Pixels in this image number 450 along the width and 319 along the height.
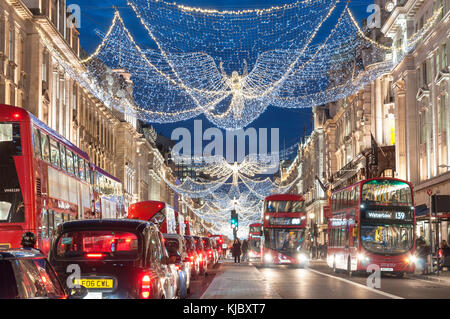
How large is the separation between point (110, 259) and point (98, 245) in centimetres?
79

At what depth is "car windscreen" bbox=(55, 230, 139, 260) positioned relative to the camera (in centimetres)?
1118

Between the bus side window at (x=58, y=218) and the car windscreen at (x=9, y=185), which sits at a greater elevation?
the car windscreen at (x=9, y=185)

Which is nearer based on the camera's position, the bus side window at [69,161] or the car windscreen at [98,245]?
the car windscreen at [98,245]

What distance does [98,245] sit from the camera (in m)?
11.8

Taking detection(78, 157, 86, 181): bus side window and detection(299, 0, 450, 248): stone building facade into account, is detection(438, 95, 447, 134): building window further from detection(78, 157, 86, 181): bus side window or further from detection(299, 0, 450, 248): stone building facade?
detection(78, 157, 86, 181): bus side window

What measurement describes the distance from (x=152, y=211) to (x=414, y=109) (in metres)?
21.5

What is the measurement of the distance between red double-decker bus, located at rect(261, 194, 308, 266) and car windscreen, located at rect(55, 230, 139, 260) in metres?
33.0

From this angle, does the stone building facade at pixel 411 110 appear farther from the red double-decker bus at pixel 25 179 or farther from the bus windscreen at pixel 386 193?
the red double-decker bus at pixel 25 179

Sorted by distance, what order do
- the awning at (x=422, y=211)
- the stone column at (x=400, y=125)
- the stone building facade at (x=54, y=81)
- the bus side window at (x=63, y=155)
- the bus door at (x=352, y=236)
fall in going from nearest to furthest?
the bus side window at (x=63, y=155) → the bus door at (x=352, y=236) → the stone building facade at (x=54, y=81) → the awning at (x=422, y=211) → the stone column at (x=400, y=125)

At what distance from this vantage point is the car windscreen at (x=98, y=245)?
1118 cm

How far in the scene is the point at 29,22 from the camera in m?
42.6

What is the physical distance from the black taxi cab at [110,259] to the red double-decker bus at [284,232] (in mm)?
32655

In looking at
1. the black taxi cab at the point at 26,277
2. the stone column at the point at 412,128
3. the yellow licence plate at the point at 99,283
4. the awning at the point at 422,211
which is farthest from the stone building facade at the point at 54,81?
the black taxi cab at the point at 26,277
